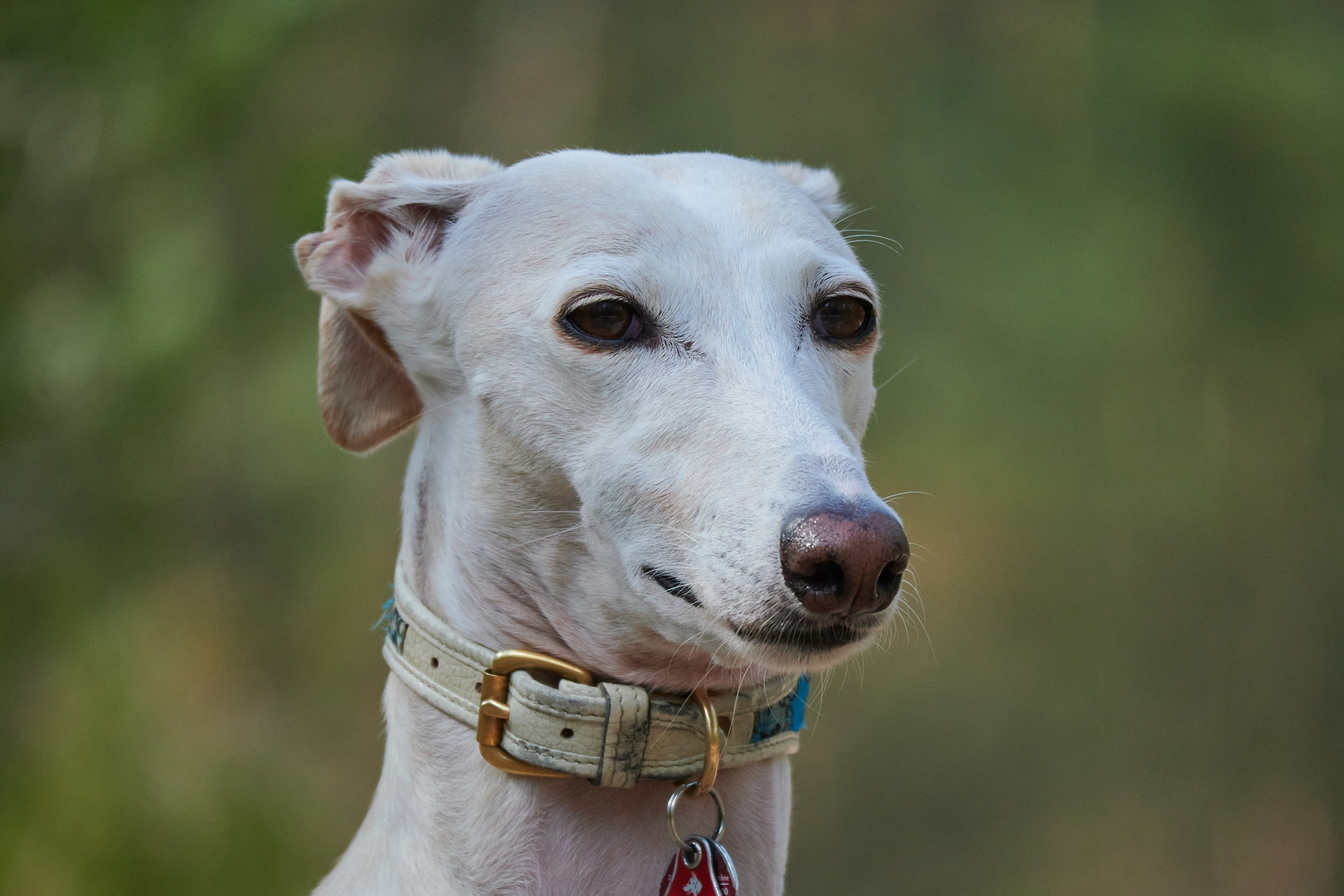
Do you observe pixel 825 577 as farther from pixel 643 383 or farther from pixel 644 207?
pixel 644 207

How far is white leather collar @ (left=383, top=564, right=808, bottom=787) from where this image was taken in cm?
159

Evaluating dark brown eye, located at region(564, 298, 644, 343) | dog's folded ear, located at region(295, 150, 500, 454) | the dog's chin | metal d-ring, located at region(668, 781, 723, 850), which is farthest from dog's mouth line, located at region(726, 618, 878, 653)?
dog's folded ear, located at region(295, 150, 500, 454)

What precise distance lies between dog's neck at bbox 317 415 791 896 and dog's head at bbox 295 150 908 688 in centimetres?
1

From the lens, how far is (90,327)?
12.6 feet

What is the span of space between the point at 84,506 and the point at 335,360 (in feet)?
7.55

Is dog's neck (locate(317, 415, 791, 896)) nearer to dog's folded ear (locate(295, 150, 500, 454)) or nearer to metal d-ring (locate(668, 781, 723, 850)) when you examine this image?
metal d-ring (locate(668, 781, 723, 850))

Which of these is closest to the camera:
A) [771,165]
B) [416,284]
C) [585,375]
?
[585,375]

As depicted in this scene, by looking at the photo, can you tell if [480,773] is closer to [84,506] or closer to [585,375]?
[585,375]

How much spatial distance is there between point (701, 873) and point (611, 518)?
522 millimetres

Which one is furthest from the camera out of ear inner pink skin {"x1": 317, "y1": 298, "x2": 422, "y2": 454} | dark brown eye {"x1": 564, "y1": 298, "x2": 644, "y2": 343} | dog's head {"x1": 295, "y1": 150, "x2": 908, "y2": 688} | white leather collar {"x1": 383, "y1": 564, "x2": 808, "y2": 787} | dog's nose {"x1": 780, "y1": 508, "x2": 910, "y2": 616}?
ear inner pink skin {"x1": 317, "y1": 298, "x2": 422, "y2": 454}

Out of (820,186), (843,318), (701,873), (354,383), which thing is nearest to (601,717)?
(701,873)

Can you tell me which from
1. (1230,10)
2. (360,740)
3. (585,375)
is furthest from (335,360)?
(1230,10)

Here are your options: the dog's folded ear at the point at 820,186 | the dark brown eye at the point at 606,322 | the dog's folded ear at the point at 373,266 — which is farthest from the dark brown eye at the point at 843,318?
the dog's folded ear at the point at 373,266

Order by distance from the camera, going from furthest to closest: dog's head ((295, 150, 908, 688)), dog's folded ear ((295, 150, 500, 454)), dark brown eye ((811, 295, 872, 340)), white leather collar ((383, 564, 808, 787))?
dog's folded ear ((295, 150, 500, 454)) → dark brown eye ((811, 295, 872, 340)) → white leather collar ((383, 564, 808, 787)) → dog's head ((295, 150, 908, 688))
